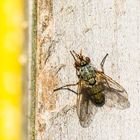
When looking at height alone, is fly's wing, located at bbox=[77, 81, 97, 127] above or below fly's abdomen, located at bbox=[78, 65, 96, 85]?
below

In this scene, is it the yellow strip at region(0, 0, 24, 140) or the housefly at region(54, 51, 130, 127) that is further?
the yellow strip at region(0, 0, 24, 140)

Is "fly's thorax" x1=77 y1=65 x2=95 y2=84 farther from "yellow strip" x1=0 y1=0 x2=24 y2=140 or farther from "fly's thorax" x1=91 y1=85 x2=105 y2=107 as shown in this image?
"yellow strip" x1=0 y1=0 x2=24 y2=140

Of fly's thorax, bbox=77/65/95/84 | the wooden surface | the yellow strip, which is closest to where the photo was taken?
the wooden surface

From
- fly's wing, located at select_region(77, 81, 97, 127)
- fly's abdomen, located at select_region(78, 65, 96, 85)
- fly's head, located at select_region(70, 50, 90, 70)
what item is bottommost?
fly's wing, located at select_region(77, 81, 97, 127)

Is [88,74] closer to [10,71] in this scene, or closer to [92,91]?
[92,91]

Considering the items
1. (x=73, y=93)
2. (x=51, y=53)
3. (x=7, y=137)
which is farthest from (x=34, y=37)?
(x=7, y=137)

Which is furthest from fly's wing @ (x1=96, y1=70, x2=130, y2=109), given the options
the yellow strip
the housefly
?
the yellow strip

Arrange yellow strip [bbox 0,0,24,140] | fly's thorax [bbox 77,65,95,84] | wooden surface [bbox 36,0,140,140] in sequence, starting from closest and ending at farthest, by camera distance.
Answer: wooden surface [bbox 36,0,140,140] → fly's thorax [bbox 77,65,95,84] → yellow strip [bbox 0,0,24,140]

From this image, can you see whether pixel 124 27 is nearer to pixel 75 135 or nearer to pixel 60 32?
pixel 60 32
